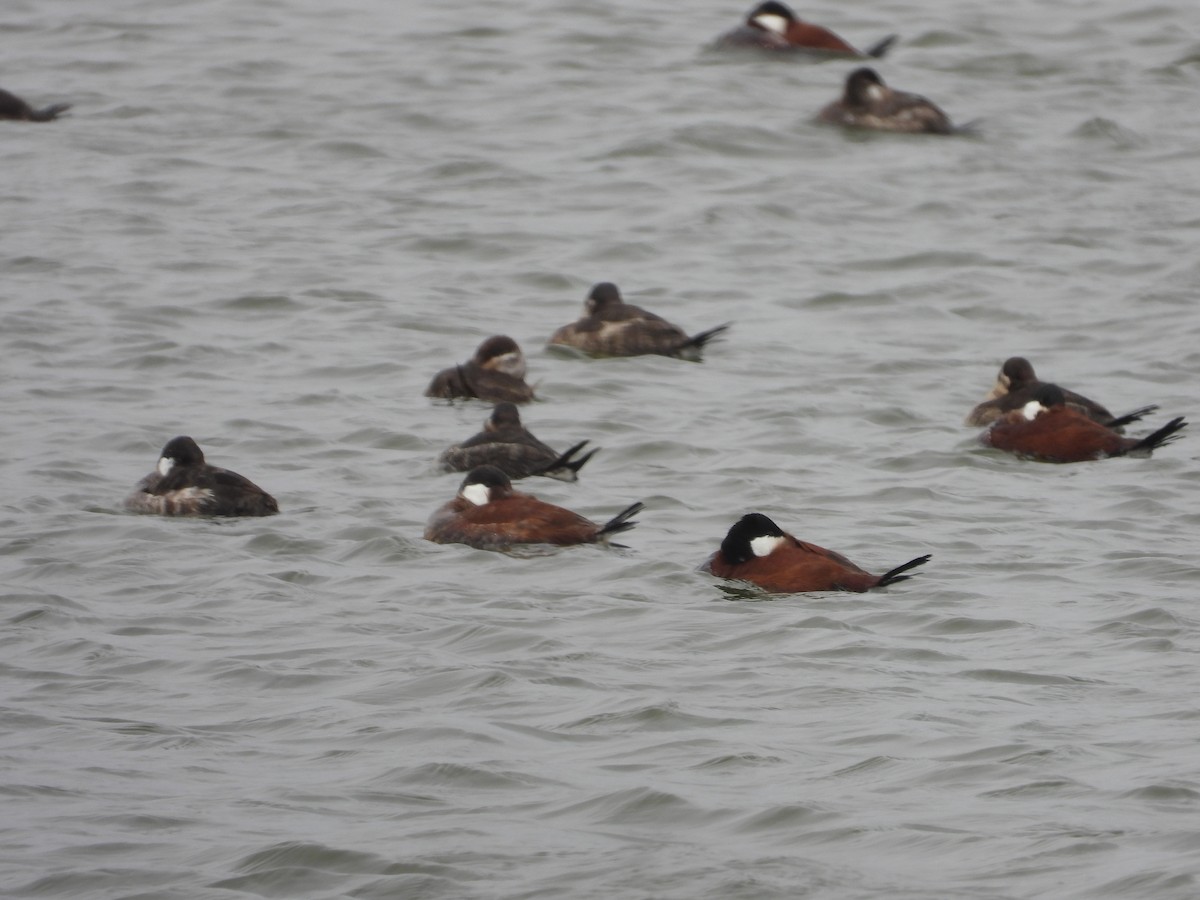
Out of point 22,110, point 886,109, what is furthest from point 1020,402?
point 22,110

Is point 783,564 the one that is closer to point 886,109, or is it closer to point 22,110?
point 886,109

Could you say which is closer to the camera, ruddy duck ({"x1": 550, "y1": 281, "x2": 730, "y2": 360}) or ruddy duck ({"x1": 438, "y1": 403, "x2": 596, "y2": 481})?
ruddy duck ({"x1": 438, "y1": 403, "x2": 596, "y2": 481})

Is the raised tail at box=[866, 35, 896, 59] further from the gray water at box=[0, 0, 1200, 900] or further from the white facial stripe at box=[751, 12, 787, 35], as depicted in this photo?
the white facial stripe at box=[751, 12, 787, 35]

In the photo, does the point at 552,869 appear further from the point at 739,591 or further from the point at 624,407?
the point at 624,407

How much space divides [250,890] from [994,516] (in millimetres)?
5659

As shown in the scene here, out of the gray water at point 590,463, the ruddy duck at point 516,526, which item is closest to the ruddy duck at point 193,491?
the gray water at point 590,463

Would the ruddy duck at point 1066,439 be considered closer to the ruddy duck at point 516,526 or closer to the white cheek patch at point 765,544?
the ruddy duck at point 516,526

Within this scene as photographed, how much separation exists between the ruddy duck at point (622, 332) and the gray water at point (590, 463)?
0.62 feet

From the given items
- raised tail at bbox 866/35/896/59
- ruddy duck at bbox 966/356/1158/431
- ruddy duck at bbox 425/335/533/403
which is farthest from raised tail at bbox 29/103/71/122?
ruddy duck at bbox 966/356/1158/431

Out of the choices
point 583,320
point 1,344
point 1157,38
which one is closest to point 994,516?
point 583,320

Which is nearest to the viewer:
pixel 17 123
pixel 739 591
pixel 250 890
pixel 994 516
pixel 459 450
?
pixel 250 890

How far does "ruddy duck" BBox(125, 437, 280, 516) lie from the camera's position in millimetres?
10852

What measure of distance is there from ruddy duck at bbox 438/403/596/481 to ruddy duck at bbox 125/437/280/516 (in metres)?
1.23

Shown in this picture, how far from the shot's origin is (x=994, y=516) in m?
11.2
